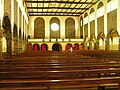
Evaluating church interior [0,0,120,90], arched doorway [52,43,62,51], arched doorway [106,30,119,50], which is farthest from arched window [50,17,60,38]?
arched doorway [106,30,119,50]

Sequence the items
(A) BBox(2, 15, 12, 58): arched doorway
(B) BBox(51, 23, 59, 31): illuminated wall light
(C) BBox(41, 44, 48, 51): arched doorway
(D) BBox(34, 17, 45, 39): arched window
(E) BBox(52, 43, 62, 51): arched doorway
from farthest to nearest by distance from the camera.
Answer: (B) BBox(51, 23, 59, 31): illuminated wall light → (D) BBox(34, 17, 45, 39): arched window → (E) BBox(52, 43, 62, 51): arched doorway → (C) BBox(41, 44, 48, 51): arched doorway → (A) BBox(2, 15, 12, 58): arched doorway

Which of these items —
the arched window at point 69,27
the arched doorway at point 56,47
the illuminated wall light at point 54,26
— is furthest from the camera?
the arched window at point 69,27

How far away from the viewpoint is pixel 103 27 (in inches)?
894

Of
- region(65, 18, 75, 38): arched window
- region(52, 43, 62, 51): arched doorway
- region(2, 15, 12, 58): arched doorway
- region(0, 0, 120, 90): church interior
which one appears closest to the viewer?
region(0, 0, 120, 90): church interior

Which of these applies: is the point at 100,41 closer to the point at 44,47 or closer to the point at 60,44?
the point at 60,44

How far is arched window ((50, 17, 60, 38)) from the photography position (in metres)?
34.8

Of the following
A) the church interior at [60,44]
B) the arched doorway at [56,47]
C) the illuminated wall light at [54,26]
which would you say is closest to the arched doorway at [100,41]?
the church interior at [60,44]

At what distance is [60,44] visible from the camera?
33312 mm

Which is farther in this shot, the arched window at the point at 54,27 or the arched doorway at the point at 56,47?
the arched window at the point at 54,27

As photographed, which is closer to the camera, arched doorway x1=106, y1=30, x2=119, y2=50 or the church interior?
the church interior

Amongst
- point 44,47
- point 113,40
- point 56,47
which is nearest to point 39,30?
point 44,47

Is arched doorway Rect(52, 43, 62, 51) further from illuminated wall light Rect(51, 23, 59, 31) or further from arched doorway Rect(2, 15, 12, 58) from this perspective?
arched doorway Rect(2, 15, 12, 58)

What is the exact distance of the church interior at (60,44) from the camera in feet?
12.7

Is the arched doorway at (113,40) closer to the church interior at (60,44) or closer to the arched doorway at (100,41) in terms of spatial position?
the church interior at (60,44)
